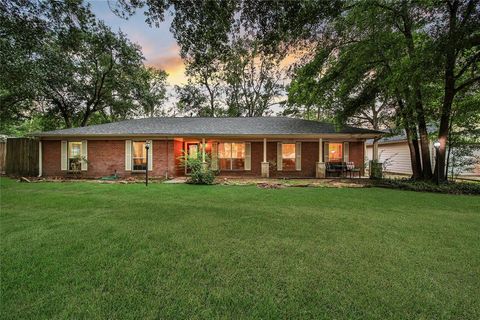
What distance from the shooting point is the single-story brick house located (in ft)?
40.1

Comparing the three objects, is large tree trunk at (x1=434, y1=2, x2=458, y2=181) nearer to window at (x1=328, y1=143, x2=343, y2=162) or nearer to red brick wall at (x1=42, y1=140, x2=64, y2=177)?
window at (x1=328, y1=143, x2=343, y2=162)

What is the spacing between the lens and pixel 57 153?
41.1 feet

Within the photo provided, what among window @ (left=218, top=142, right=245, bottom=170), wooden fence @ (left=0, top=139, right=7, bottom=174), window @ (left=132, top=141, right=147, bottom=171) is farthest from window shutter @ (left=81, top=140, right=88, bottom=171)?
window @ (left=218, top=142, right=245, bottom=170)

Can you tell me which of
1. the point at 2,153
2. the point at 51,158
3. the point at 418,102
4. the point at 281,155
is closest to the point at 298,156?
the point at 281,155

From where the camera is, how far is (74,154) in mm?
12617

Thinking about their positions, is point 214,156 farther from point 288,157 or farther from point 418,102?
point 418,102

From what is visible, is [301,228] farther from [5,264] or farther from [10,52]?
[10,52]

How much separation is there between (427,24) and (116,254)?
1244cm

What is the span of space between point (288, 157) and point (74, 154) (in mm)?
12134

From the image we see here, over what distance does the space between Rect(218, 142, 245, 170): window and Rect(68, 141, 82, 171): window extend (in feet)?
25.3

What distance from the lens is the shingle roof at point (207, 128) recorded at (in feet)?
39.6

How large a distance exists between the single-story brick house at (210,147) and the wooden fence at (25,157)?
35 cm

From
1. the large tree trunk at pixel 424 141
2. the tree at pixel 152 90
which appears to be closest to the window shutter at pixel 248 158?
the large tree trunk at pixel 424 141

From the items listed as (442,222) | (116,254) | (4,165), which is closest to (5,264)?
(116,254)
